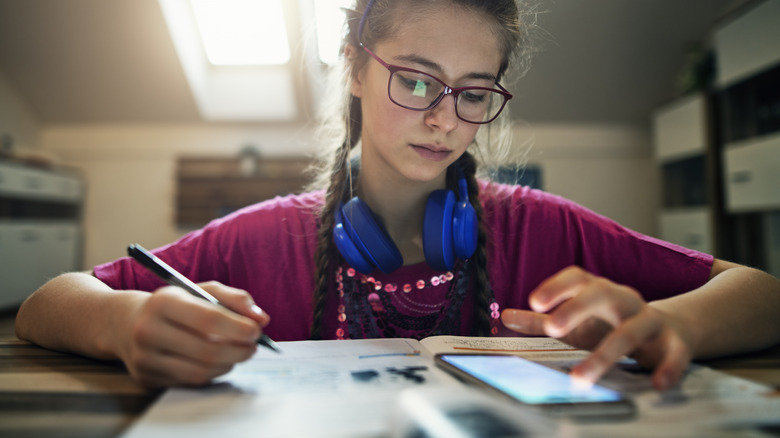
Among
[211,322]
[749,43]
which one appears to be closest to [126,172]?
[211,322]

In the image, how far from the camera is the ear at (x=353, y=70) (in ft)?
3.29

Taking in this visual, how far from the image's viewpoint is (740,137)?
113 inches

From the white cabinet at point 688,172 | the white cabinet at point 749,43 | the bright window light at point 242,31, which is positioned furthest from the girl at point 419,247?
the bright window light at point 242,31

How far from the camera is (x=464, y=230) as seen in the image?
0.82 m

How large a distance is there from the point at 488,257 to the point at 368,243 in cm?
27

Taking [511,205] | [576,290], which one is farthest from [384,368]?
[511,205]

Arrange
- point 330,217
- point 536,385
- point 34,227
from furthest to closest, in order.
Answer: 1. point 34,227
2. point 330,217
3. point 536,385

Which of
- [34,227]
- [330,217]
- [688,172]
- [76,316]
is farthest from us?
[688,172]

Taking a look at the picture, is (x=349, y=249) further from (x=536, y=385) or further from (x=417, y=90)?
(x=536, y=385)

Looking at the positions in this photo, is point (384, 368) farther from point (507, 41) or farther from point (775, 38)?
point (775, 38)

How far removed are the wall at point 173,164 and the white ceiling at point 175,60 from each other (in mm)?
140

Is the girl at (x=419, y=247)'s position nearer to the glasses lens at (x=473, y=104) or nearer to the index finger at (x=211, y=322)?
the glasses lens at (x=473, y=104)

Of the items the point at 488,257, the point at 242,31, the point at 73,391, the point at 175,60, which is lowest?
the point at 73,391

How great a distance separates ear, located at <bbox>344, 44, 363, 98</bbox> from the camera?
3.29ft
